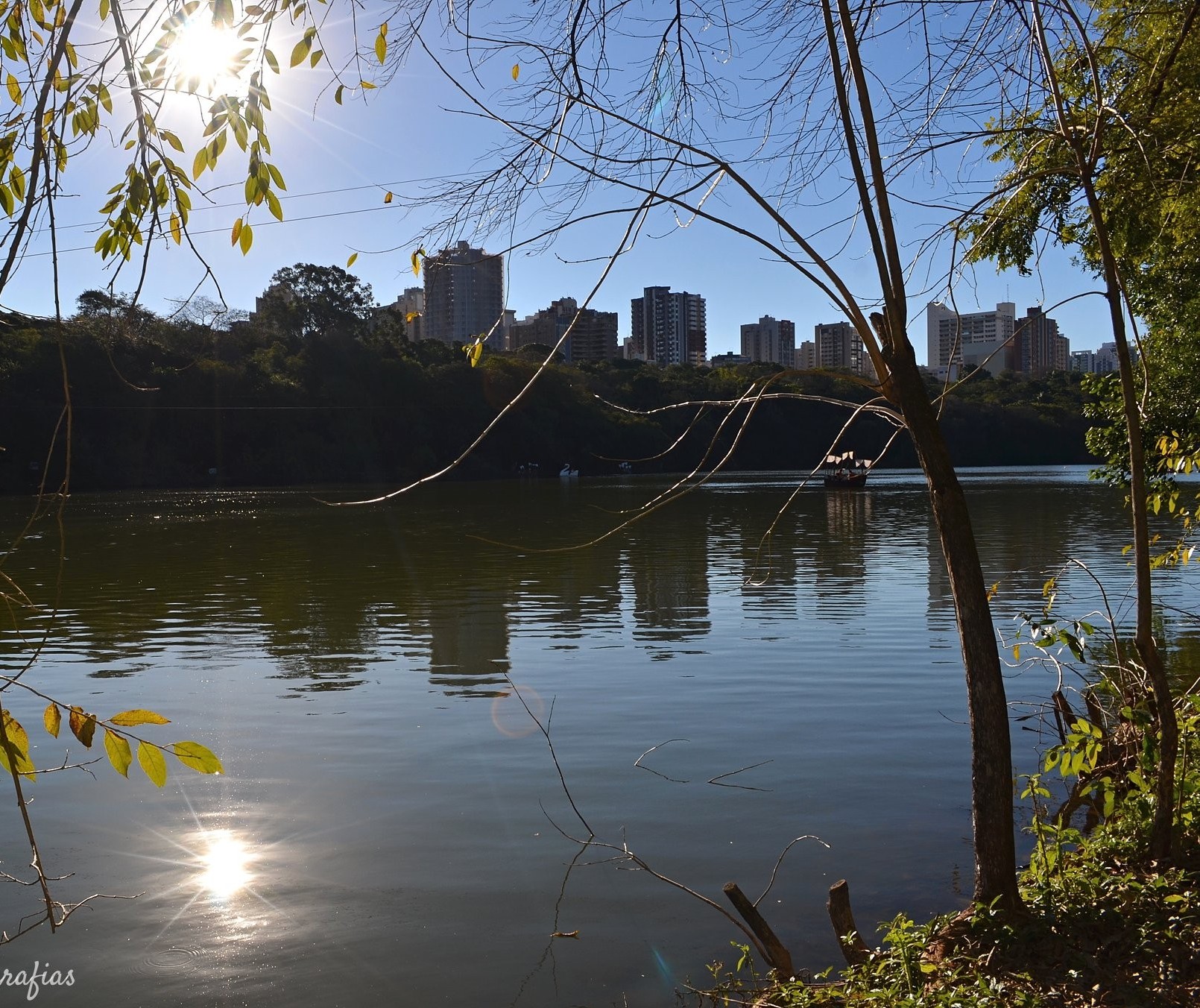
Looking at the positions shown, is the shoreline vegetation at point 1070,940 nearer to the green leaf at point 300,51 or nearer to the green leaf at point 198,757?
the green leaf at point 198,757

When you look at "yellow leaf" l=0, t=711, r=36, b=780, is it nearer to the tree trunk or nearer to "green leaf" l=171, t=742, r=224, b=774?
"green leaf" l=171, t=742, r=224, b=774

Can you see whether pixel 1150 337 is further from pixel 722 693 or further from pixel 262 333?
pixel 262 333

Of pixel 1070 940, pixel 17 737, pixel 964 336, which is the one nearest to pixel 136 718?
pixel 17 737

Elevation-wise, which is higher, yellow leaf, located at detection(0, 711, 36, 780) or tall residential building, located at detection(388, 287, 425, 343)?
tall residential building, located at detection(388, 287, 425, 343)

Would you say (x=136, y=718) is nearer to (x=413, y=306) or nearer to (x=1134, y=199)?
(x=413, y=306)

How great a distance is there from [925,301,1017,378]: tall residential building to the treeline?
5835 cm

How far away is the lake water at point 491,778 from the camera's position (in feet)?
18.1

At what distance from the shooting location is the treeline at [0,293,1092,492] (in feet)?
234

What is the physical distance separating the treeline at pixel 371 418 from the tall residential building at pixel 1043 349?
55.8m

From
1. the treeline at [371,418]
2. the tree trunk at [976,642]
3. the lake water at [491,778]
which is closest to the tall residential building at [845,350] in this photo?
the tree trunk at [976,642]

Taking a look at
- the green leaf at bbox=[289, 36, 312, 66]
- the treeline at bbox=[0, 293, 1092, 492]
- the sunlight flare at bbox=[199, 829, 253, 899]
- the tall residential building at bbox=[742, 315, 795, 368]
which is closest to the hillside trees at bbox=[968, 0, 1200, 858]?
the green leaf at bbox=[289, 36, 312, 66]

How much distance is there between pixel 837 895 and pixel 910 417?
187cm

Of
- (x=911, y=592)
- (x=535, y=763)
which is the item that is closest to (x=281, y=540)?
(x=911, y=592)

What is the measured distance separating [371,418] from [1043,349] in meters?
87.3
